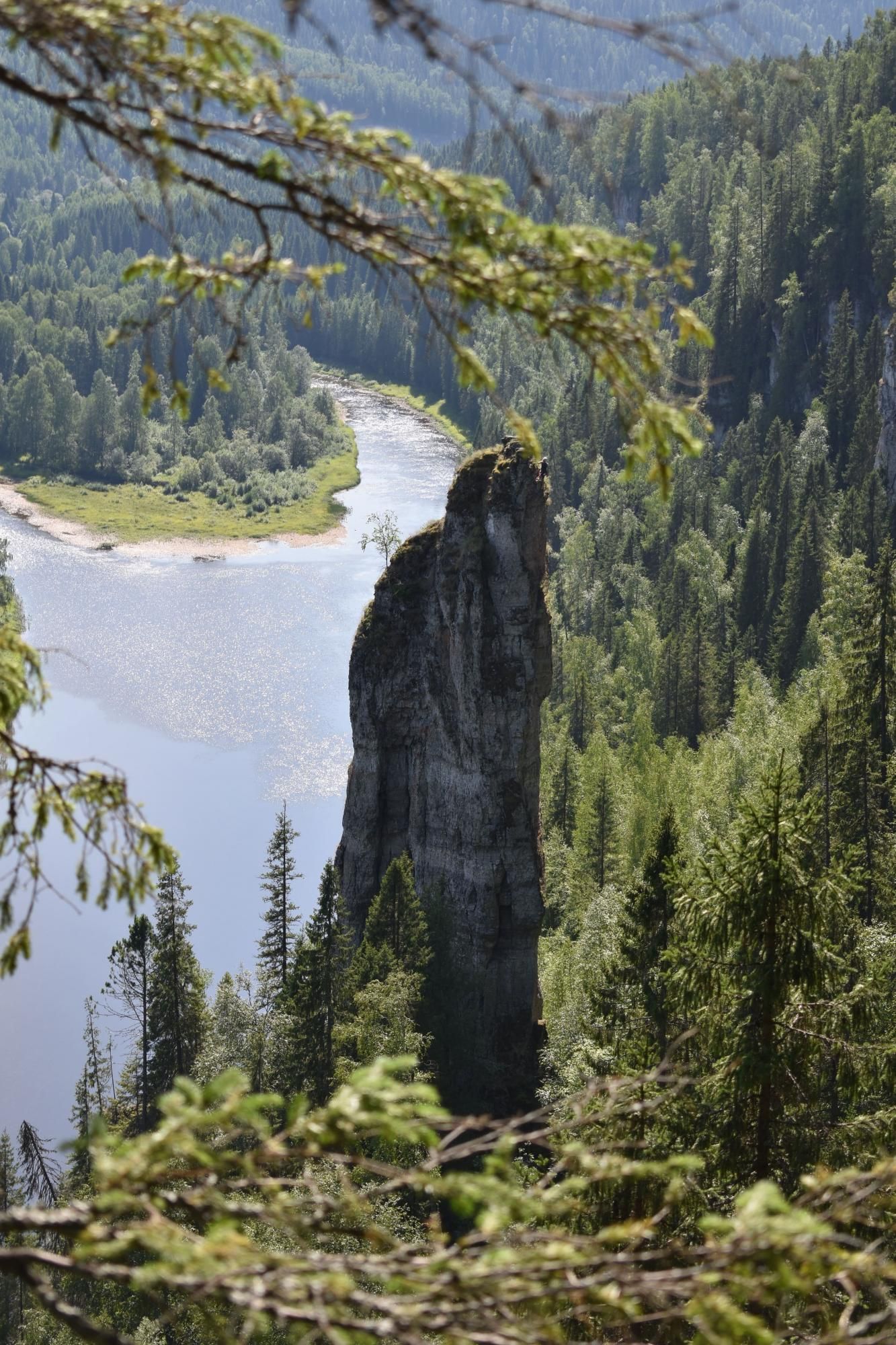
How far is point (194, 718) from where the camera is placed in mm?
75750

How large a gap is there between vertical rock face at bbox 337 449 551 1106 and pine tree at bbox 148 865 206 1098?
645 centimetres

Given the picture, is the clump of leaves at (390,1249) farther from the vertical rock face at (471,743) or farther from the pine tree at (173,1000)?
the pine tree at (173,1000)

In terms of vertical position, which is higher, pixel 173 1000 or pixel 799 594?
pixel 799 594

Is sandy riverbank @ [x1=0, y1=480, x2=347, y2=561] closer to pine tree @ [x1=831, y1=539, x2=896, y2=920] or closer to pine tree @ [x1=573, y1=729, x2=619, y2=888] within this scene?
pine tree @ [x1=573, y1=729, x2=619, y2=888]

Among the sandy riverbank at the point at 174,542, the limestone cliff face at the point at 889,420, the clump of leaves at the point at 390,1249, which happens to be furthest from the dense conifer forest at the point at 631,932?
the sandy riverbank at the point at 174,542

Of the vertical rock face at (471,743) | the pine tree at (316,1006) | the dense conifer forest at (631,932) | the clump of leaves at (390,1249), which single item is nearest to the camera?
the clump of leaves at (390,1249)

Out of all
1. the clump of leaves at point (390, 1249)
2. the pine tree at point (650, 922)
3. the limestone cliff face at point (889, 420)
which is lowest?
the pine tree at point (650, 922)

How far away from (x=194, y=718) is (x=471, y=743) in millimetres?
36298

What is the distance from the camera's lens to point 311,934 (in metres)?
38.0

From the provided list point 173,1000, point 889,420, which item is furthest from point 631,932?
point 889,420

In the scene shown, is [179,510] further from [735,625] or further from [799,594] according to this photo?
[799,594]

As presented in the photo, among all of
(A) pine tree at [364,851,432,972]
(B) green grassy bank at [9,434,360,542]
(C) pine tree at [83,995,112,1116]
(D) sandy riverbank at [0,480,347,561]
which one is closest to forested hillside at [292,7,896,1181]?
(A) pine tree at [364,851,432,972]

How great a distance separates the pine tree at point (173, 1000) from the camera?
1628 inches

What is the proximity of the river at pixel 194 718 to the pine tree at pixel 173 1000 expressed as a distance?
5168 millimetres
